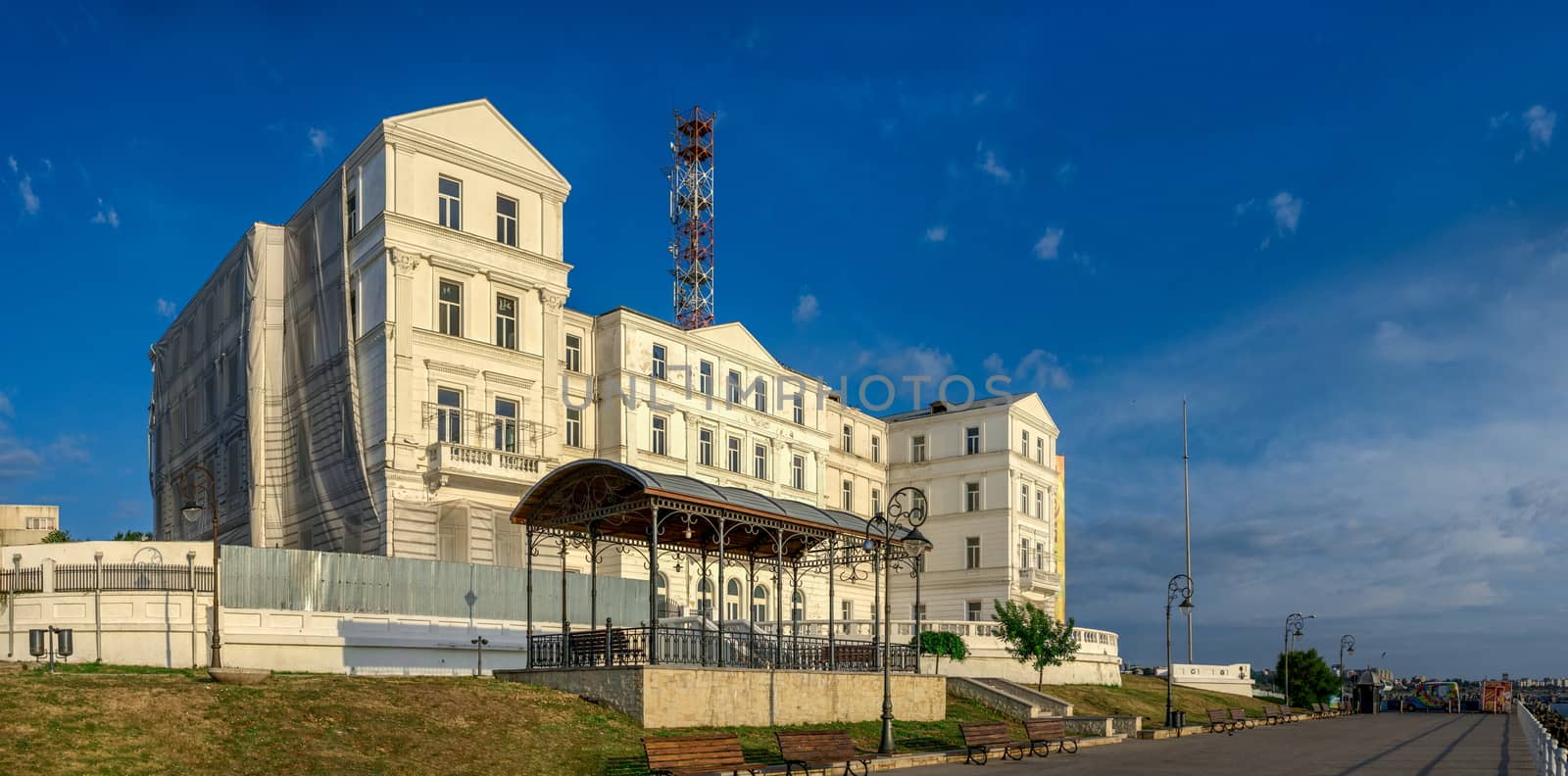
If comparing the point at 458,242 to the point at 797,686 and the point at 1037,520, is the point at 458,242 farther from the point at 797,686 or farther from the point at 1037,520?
the point at 1037,520

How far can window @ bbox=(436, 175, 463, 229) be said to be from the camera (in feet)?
156

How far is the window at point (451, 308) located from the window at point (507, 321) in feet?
5.66

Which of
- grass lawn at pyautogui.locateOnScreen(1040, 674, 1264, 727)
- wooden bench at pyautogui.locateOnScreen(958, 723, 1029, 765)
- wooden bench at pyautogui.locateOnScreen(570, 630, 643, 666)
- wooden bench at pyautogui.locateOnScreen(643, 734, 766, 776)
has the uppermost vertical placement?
wooden bench at pyautogui.locateOnScreen(570, 630, 643, 666)

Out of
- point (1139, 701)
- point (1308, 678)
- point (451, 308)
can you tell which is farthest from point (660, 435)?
point (1308, 678)

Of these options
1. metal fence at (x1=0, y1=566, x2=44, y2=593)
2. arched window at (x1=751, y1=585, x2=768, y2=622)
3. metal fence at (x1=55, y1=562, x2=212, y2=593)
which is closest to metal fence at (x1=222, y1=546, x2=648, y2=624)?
metal fence at (x1=55, y1=562, x2=212, y2=593)

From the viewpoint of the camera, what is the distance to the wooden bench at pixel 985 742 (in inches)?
1105

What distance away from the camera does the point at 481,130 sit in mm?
49156

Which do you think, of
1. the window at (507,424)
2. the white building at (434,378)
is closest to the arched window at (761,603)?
the white building at (434,378)

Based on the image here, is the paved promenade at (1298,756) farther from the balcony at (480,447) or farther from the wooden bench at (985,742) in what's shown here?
the balcony at (480,447)

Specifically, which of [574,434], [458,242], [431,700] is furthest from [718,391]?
[431,700]

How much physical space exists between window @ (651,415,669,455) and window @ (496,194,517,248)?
36.0 ft

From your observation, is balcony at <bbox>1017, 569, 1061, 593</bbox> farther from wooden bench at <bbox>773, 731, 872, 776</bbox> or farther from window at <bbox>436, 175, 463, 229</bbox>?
Result: wooden bench at <bbox>773, 731, 872, 776</bbox>

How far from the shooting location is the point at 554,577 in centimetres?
4284

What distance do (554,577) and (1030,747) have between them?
18427 millimetres
